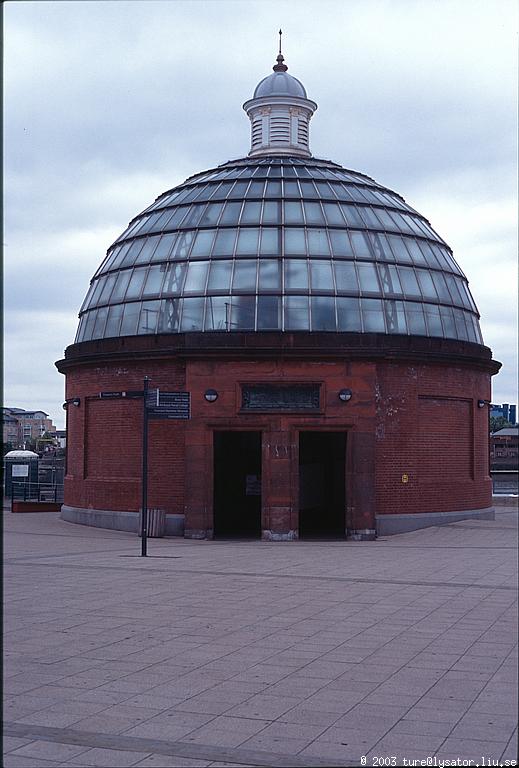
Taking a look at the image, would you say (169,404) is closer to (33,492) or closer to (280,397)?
(280,397)

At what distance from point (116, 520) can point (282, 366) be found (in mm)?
7643

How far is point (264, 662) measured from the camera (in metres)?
10.6

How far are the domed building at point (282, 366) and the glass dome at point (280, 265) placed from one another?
0.06 meters

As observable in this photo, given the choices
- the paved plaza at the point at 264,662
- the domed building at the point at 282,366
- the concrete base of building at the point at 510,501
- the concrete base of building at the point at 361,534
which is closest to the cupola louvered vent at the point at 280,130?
the domed building at the point at 282,366

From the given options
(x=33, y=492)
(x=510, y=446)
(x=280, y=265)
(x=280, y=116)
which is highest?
(x=280, y=116)

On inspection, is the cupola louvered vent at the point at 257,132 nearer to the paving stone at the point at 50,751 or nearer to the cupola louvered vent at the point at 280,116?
the cupola louvered vent at the point at 280,116

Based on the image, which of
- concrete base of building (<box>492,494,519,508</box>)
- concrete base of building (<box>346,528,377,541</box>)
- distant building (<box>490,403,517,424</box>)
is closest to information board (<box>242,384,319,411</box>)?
concrete base of building (<box>346,528,377,541</box>)

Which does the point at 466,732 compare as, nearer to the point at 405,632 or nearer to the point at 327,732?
the point at 327,732

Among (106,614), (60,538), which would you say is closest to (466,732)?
(106,614)

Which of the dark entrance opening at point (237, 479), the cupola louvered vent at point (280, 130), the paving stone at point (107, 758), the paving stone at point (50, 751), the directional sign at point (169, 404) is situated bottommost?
the paving stone at point (50, 751)

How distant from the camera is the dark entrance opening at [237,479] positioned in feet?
105

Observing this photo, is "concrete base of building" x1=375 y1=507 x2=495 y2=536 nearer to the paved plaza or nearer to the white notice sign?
the paved plaza

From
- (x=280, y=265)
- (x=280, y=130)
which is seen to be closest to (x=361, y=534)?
(x=280, y=265)

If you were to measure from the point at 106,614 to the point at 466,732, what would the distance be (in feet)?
23.4
